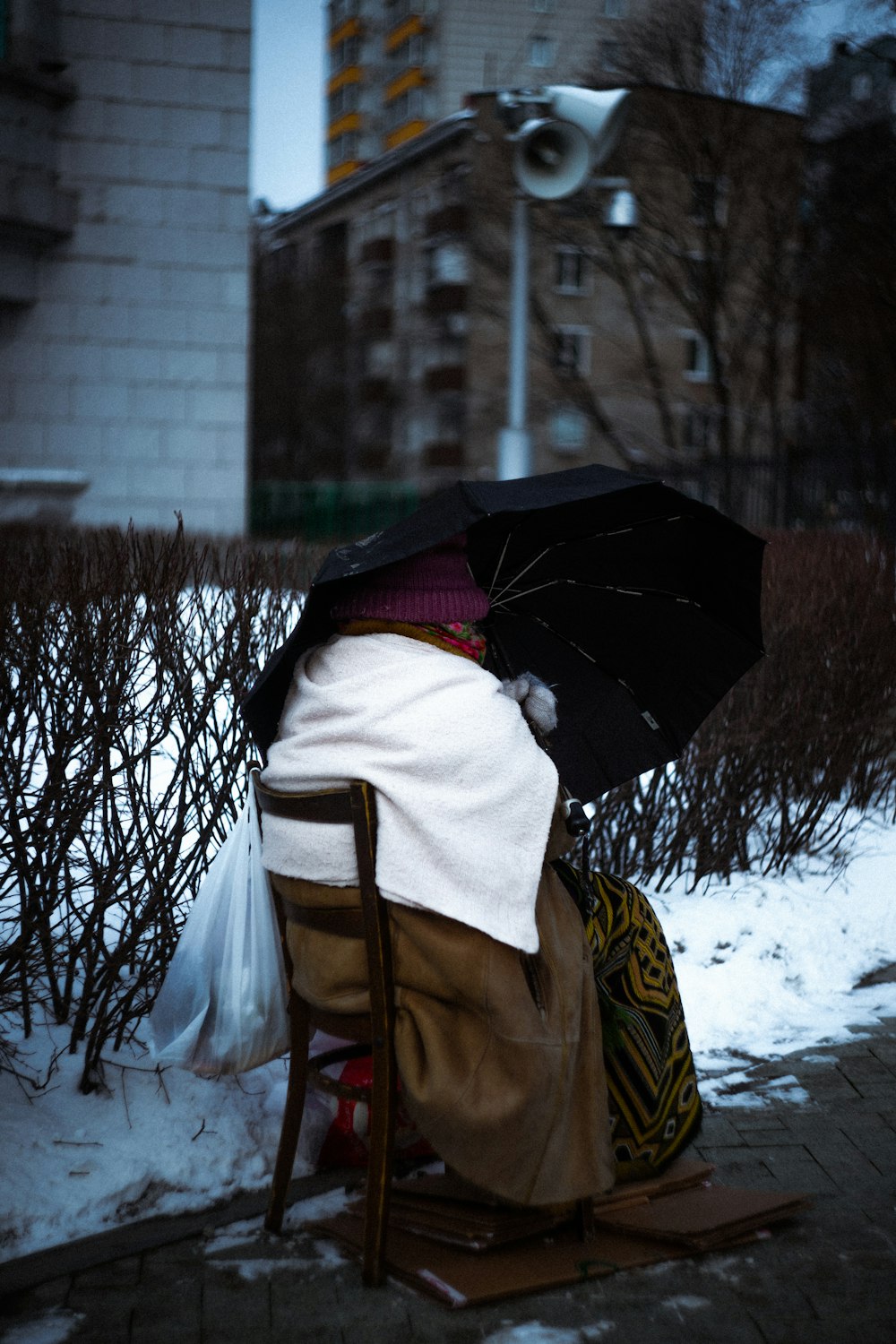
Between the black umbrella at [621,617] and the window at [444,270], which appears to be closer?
the black umbrella at [621,617]

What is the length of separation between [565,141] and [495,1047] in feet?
26.4

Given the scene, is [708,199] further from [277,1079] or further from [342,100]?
[342,100]

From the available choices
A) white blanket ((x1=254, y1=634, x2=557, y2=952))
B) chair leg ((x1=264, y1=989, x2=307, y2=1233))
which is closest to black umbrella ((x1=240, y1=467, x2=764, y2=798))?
white blanket ((x1=254, y1=634, x2=557, y2=952))

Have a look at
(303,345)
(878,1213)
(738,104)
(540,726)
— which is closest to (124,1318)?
(540,726)

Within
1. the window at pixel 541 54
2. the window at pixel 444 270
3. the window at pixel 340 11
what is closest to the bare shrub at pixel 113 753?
the window at pixel 444 270

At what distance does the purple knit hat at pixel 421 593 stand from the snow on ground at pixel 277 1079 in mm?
1498

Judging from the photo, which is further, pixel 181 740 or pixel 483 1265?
pixel 181 740

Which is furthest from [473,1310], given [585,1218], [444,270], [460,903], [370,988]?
[444,270]

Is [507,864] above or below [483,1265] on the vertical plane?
above

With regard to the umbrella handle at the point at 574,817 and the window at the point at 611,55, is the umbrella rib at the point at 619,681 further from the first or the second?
the window at the point at 611,55

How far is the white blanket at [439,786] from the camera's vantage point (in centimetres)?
296

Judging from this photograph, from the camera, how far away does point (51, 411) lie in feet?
48.9

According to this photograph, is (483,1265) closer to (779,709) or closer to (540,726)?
(540,726)

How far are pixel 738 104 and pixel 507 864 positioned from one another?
789 inches
